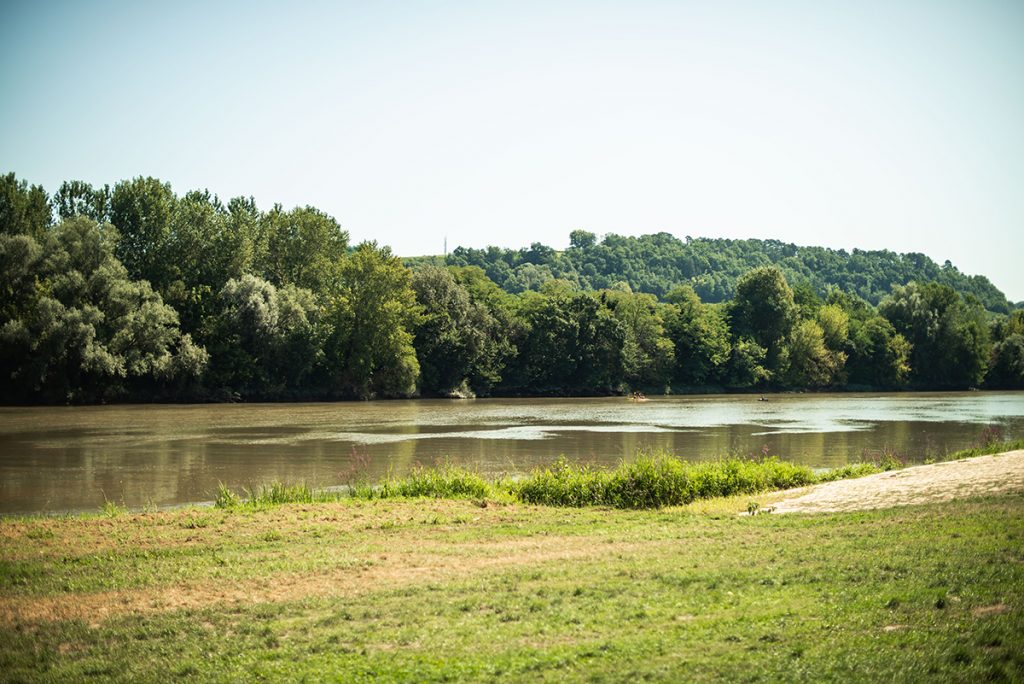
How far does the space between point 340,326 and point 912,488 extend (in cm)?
7513

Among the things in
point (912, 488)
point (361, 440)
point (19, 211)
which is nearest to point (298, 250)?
point (19, 211)

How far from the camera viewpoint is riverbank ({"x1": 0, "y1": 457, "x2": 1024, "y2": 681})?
9633 millimetres

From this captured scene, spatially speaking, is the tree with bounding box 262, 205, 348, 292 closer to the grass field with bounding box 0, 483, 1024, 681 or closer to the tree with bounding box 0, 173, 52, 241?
the tree with bounding box 0, 173, 52, 241

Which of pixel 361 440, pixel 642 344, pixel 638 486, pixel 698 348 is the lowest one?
pixel 361 440

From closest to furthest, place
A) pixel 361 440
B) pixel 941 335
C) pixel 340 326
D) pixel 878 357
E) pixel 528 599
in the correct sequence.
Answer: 1. pixel 528 599
2. pixel 361 440
3. pixel 340 326
4. pixel 878 357
5. pixel 941 335

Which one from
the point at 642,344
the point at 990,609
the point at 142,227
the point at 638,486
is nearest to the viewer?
the point at 990,609

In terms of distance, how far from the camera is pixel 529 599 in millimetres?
12352

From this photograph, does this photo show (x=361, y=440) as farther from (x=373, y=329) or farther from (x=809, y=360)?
(x=809, y=360)

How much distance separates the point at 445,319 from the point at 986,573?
292 feet

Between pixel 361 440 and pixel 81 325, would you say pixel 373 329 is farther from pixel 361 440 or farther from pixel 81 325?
pixel 361 440

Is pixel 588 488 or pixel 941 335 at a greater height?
pixel 941 335

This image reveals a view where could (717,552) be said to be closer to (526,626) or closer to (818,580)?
(818,580)

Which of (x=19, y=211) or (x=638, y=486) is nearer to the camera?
(x=638, y=486)

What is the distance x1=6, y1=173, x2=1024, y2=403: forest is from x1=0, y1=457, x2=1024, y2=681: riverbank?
59.4m
